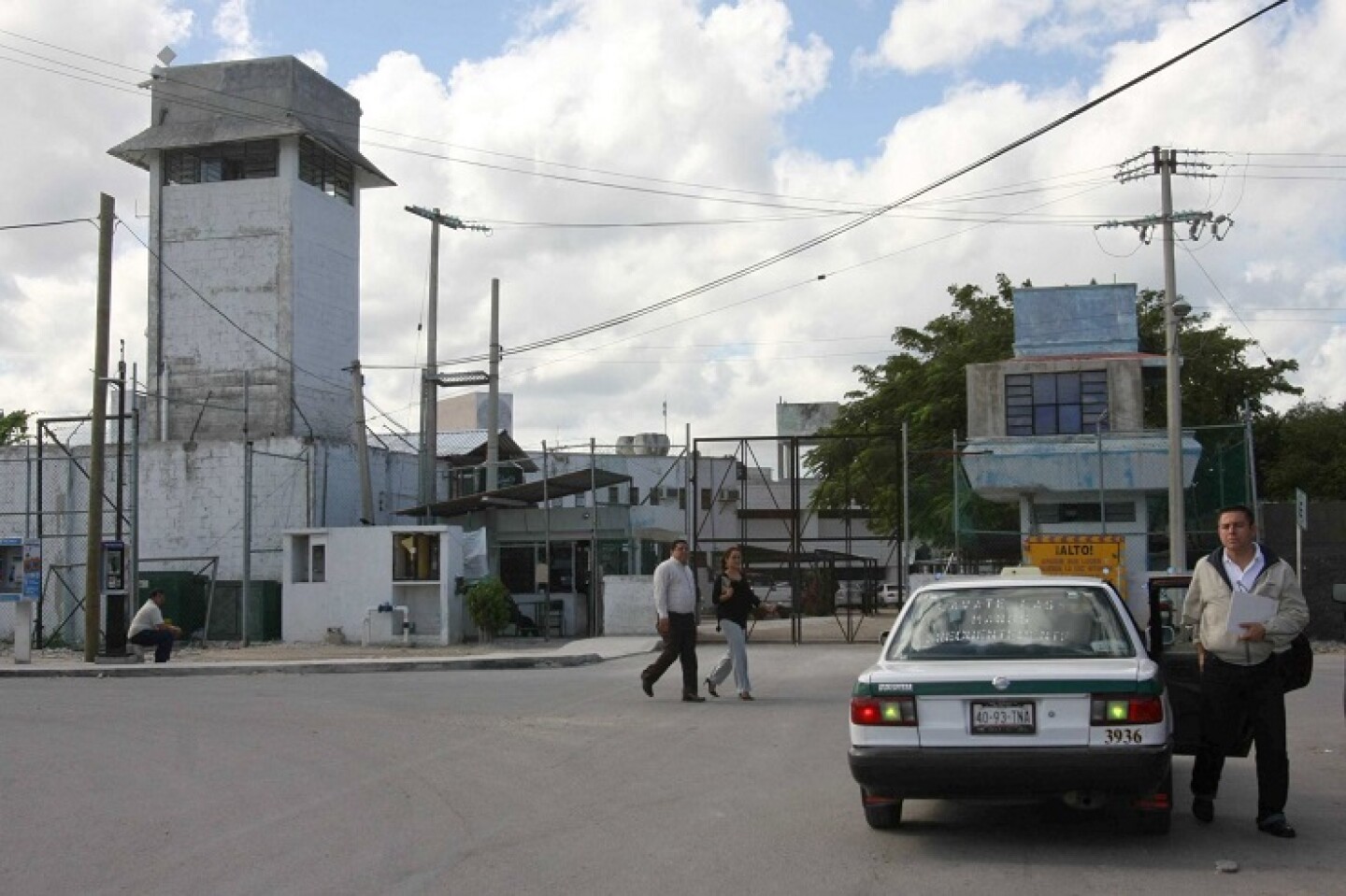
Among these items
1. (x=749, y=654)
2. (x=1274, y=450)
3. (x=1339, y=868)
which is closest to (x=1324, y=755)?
(x=1339, y=868)

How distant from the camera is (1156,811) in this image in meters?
7.78

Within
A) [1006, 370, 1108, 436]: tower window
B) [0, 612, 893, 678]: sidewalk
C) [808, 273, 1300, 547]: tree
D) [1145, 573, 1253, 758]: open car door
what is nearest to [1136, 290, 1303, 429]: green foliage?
[808, 273, 1300, 547]: tree

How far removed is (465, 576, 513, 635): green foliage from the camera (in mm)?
28281

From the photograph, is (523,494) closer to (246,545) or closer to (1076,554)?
(246,545)

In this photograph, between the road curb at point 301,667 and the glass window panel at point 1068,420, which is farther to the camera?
the glass window panel at point 1068,420

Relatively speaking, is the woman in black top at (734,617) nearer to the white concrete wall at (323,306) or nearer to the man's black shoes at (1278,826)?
the man's black shoes at (1278,826)

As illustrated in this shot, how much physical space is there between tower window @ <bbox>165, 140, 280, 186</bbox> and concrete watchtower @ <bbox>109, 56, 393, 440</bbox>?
35mm

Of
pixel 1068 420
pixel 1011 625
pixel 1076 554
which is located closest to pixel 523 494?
pixel 1076 554

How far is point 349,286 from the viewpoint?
3878 cm

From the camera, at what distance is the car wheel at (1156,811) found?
7617mm

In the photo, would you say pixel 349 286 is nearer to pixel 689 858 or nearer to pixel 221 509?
pixel 221 509

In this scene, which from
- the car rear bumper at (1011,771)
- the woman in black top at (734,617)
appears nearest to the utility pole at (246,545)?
the woman in black top at (734,617)

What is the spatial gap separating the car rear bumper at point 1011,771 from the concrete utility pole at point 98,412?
1992 centimetres

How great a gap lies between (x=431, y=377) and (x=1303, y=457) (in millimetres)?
30315
